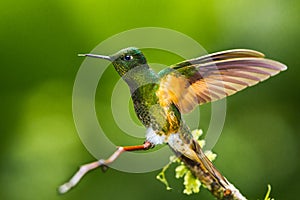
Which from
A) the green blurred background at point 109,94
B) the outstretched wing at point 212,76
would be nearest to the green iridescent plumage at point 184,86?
the outstretched wing at point 212,76

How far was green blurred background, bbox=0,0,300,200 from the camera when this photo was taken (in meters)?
1.95

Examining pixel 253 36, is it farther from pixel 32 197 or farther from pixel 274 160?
pixel 32 197

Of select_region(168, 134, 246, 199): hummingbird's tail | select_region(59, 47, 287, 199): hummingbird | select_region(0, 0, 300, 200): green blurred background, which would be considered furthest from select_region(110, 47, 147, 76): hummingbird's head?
select_region(0, 0, 300, 200): green blurred background

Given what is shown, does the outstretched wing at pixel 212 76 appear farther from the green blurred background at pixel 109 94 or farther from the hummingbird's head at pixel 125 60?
the green blurred background at pixel 109 94

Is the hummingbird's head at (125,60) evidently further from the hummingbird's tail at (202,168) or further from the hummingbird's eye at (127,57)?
the hummingbird's tail at (202,168)

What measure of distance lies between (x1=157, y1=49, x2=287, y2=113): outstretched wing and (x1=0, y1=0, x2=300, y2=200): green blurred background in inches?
36.5

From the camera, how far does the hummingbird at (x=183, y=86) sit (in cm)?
82

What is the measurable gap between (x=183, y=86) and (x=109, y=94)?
97 centimetres

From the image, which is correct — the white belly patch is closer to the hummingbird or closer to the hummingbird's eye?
the hummingbird

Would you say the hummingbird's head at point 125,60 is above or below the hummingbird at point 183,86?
above

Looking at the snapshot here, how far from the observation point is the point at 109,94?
1894mm

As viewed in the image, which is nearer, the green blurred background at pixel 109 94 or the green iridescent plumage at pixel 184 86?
the green iridescent plumage at pixel 184 86

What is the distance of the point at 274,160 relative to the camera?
205 cm

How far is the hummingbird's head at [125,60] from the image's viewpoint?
793 mm
